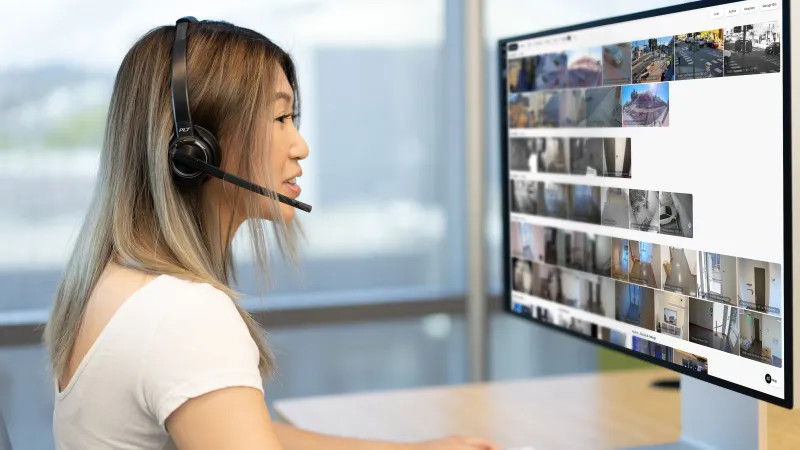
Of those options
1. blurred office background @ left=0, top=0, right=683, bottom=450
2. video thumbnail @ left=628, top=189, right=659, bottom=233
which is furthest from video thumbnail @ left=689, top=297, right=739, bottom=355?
blurred office background @ left=0, top=0, right=683, bottom=450

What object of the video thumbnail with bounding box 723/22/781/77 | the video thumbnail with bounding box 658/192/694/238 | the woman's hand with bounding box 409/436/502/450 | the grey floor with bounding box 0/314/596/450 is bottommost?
the grey floor with bounding box 0/314/596/450

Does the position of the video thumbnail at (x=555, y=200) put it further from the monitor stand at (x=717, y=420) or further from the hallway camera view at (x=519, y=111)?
the monitor stand at (x=717, y=420)

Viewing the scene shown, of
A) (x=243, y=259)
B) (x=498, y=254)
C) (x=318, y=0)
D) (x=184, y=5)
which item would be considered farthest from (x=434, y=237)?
(x=184, y=5)

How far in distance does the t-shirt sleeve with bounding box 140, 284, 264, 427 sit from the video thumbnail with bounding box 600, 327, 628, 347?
533 millimetres

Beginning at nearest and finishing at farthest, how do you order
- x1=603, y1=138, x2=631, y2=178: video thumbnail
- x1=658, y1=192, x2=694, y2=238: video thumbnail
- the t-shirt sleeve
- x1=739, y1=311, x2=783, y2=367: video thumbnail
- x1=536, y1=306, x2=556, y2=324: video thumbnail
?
the t-shirt sleeve
x1=739, y1=311, x2=783, y2=367: video thumbnail
x1=658, y1=192, x2=694, y2=238: video thumbnail
x1=603, y1=138, x2=631, y2=178: video thumbnail
x1=536, y1=306, x2=556, y2=324: video thumbnail

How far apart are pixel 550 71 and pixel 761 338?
525mm

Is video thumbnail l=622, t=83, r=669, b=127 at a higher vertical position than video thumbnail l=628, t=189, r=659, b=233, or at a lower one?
higher

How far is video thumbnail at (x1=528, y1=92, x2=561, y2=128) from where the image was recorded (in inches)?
52.2

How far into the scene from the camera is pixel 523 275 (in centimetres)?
145

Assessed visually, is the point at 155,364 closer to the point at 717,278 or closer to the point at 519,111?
the point at 717,278

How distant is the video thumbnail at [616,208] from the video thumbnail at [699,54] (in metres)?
0.18

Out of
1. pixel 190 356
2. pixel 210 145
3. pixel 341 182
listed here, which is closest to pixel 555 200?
pixel 210 145

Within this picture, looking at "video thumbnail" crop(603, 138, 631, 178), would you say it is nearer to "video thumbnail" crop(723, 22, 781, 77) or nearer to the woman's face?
"video thumbnail" crop(723, 22, 781, 77)

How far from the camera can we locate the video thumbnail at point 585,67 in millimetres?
1215
